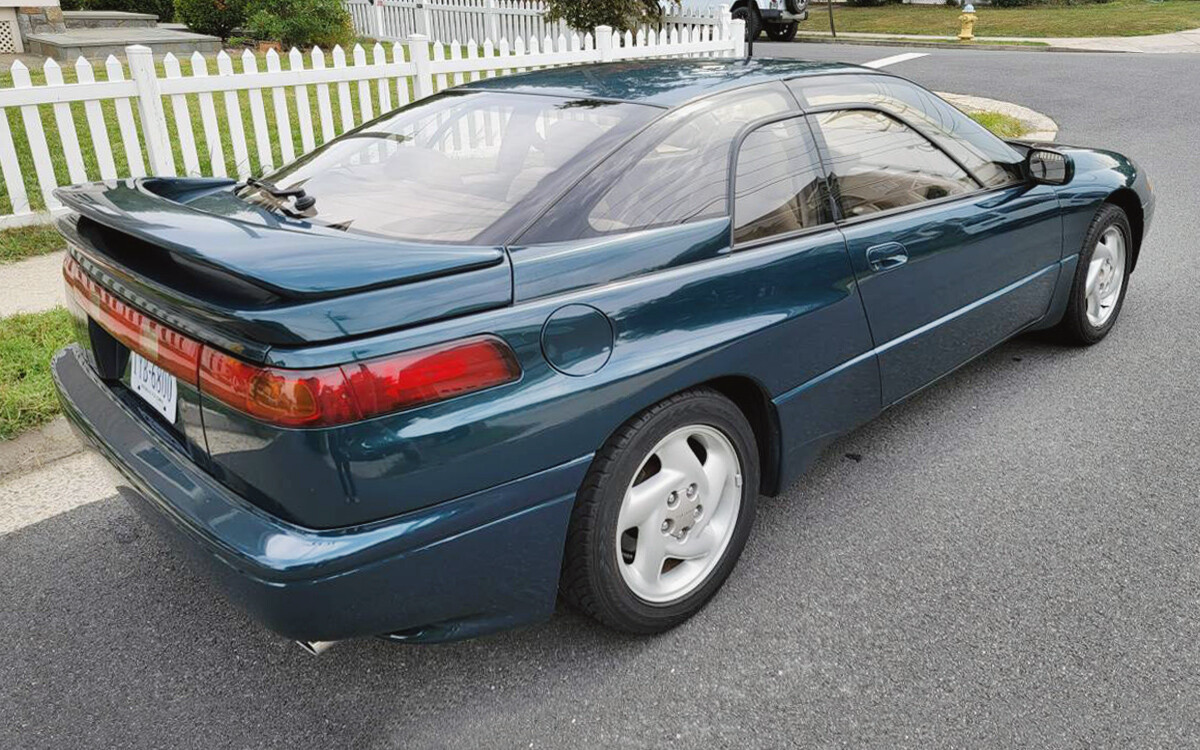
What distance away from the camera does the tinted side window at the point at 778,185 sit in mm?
2767

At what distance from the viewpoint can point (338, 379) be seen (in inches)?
75.8

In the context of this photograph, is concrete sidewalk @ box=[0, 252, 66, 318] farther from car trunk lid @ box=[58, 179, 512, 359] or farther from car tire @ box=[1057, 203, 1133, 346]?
car tire @ box=[1057, 203, 1133, 346]

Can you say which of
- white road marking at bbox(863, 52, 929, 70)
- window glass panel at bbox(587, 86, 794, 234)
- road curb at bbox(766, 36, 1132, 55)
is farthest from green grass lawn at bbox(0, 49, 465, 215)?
road curb at bbox(766, 36, 1132, 55)

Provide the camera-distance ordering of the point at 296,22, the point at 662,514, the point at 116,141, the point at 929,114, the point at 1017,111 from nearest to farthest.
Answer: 1. the point at 662,514
2. the point at 929,114
3. the point at 116,141
4. the point at 1017,111
5. the point at 296,22

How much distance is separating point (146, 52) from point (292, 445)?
220 inches

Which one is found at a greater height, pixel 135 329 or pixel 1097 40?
pixel 135 329

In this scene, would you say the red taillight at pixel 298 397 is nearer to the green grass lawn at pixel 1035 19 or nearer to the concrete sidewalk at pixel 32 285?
the concrete sidewalk at pixel 32 285

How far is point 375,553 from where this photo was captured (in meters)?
1.99

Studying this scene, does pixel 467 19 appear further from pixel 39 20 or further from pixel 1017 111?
pixel 1017 111

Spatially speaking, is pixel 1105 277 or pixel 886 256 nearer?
pixel 886 256

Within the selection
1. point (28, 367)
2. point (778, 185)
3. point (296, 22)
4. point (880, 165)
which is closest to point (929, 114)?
point (880, 165)

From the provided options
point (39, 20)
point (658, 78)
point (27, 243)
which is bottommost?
point (27, 243)

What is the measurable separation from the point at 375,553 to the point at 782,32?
21.8 metres

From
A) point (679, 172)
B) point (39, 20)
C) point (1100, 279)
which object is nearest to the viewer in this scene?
point (679, 172)
